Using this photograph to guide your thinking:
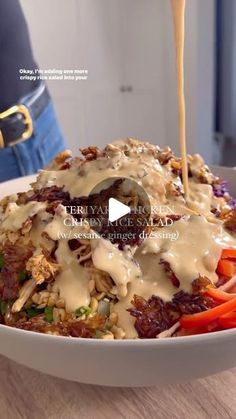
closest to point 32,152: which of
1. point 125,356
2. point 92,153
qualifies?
point 92,153

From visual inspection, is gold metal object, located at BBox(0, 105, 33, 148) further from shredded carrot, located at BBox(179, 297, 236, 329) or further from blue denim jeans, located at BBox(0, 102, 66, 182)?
shredded carrot, located at BBox(179, 297, 236, 329)

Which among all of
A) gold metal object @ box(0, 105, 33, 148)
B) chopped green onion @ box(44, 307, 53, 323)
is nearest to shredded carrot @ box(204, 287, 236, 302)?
chopped green onion @ box(44, 307, 53, 323)

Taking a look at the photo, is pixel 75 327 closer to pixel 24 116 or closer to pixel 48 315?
pixel 48 315

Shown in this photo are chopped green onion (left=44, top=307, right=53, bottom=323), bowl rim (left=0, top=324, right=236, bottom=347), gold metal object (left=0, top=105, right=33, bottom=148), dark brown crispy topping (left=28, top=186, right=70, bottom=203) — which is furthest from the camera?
gold metal object (left=0, top=105, right=33, bottom=148)

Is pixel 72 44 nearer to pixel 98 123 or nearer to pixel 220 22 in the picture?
pixel 98 123

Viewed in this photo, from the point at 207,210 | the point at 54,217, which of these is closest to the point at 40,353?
the point at 54,217

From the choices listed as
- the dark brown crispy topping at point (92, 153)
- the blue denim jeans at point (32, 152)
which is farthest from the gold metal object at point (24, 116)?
the dark brown crispy topping at point (92, 153)

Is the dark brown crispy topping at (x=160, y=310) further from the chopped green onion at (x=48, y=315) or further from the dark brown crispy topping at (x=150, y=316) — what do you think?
the chopped green onion at (x=48, y=315)

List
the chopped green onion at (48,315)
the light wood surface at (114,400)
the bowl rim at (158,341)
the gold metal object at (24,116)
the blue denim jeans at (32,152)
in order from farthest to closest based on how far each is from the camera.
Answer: the blue denim jeans at (32,152) < the gold metal object at (24,116) < the chopped green onion at (48,315) < the light wood surface at (114,400) < the bowl rim at (158,341)
